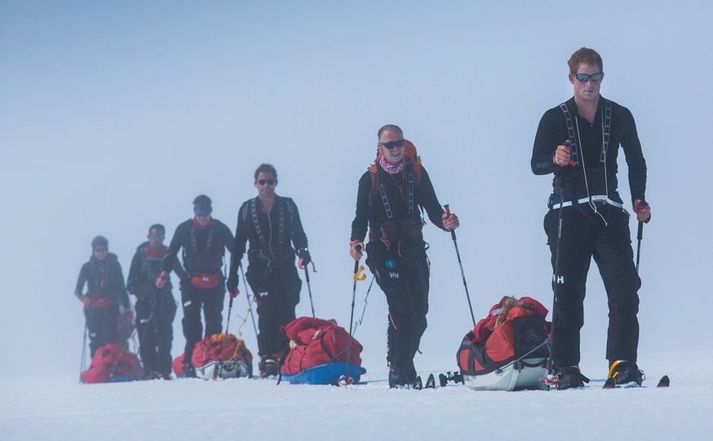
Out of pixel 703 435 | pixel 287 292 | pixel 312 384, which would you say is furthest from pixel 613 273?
pixel 287 292

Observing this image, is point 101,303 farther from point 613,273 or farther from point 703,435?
point 703,435

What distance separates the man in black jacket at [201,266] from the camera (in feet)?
56.2

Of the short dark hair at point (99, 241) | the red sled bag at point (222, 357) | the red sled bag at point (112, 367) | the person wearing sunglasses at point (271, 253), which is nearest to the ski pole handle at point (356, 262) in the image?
the person wearing sunglasses at point (271, 253)

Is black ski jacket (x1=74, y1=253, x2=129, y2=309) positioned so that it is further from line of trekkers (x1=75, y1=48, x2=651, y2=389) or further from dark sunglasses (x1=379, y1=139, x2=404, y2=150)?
dark sunglasses (x1=379, y1=139, x2=404, y2=150)

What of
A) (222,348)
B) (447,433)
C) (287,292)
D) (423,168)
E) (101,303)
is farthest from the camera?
(101,303)

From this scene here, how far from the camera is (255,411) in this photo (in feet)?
24.4

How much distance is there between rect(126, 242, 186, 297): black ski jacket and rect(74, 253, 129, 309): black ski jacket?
6.98 feet

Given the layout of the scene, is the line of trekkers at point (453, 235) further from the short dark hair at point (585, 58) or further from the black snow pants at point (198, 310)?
the black snow pants at point (198, 310)

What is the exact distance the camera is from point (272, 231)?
14.5 meters

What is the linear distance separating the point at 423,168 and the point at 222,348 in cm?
617

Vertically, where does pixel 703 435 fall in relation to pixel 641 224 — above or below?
below

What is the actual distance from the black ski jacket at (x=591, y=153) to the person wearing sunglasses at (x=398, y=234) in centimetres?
178

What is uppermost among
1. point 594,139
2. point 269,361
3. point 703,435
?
point 594,139

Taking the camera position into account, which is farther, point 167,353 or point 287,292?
point 167,353
